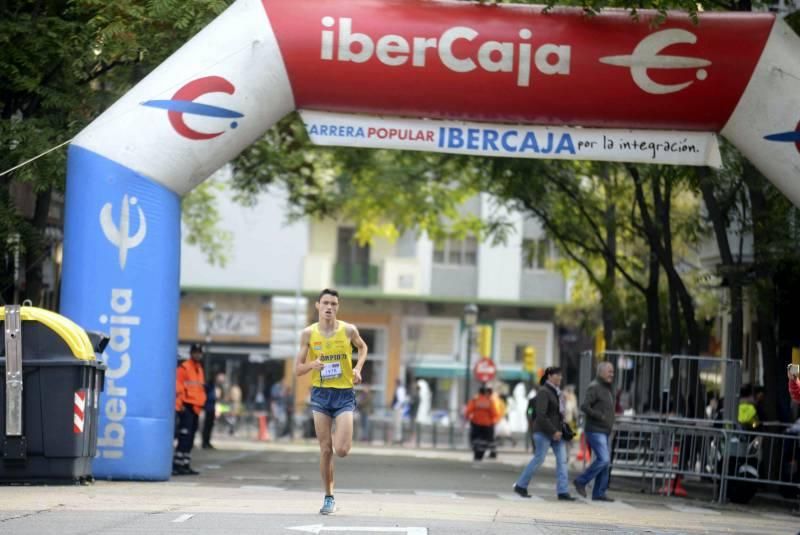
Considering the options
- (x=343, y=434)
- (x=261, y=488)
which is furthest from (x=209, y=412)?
(x=343, y=434)

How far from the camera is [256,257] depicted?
5722 cm

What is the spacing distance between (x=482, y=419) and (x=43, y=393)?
18501 mm

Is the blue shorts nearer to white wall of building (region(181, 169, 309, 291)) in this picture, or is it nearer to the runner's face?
the runner's face

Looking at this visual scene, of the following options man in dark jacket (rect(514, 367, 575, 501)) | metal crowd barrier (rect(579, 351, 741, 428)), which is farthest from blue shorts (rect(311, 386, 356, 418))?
metal crowd barrier (rect(579, 351, 741, 428))

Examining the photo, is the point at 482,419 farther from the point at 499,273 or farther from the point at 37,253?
the point at 499,273

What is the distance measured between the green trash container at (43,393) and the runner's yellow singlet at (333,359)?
3831 mm

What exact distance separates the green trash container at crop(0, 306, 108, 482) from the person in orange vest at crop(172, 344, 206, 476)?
17.5ft

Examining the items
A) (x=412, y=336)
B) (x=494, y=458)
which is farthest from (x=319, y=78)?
(x=412, y=336)

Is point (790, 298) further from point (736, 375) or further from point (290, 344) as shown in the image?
point (290, 344)

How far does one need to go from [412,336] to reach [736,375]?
34.4 m

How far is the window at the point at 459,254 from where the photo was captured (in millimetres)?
58125

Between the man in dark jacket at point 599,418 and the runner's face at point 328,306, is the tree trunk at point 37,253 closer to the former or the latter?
the man in dark jacket at point 599,418

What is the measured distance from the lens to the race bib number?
565 inches

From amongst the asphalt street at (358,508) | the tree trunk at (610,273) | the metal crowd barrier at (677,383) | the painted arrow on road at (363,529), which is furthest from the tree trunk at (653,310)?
the painted arrow on road at (363,529)
